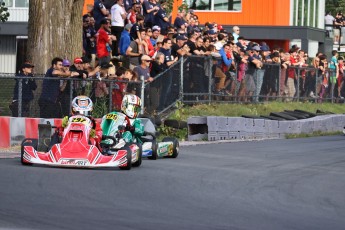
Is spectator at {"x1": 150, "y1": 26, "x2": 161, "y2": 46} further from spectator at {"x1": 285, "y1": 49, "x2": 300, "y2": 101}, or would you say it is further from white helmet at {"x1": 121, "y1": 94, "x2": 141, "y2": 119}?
white helmet at {"x1": 121, "y1": 94, "x2": 141, "y2": 119}

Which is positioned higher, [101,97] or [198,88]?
[198,88]

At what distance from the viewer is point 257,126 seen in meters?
23.9

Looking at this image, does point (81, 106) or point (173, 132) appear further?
point (173, 132)

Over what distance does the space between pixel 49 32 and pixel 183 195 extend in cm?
1125

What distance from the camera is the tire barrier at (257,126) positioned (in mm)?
22141

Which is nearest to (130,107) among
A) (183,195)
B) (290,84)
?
(183,195)

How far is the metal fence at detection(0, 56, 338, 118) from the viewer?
19203 mm

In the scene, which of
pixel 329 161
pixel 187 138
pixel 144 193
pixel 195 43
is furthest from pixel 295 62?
pixel 144 193

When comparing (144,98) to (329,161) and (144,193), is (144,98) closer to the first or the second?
(329,161)

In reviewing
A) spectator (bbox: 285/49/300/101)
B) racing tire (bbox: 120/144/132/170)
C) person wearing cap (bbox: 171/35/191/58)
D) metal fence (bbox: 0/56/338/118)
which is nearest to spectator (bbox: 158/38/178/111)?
metal fence (bbox: 0/56/338/118)

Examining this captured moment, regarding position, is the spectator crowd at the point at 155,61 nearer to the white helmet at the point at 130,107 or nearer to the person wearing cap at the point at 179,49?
the person wearing cap at the point at 179,49

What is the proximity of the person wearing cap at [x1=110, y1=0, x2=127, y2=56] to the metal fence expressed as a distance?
1.58 metres

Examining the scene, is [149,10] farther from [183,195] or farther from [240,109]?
[183,195]

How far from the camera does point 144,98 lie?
21.9 metres
